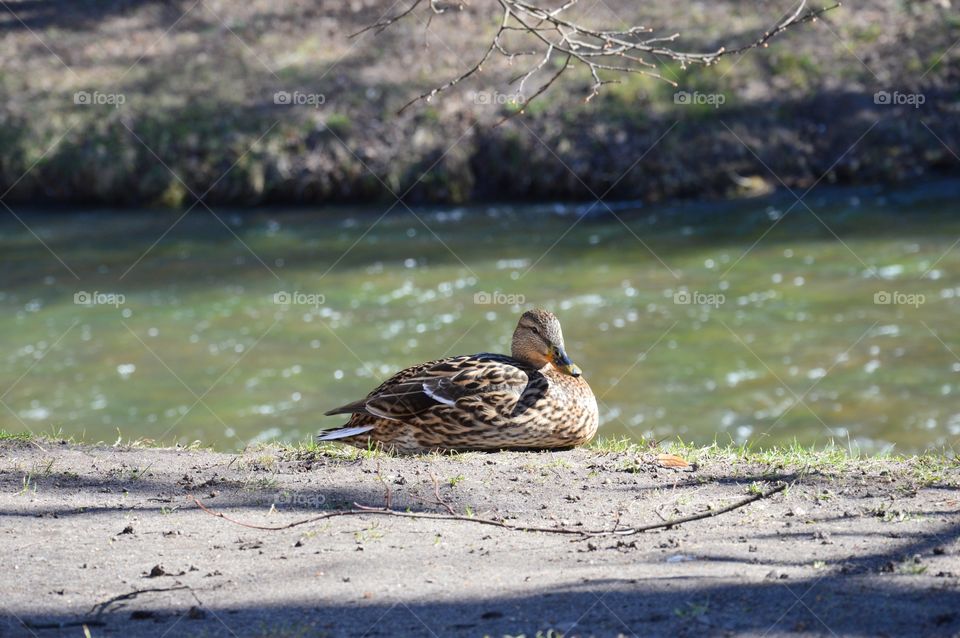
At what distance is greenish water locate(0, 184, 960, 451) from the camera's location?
1052cm

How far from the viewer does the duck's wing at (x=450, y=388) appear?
250 inches

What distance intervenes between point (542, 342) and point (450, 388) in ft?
2.46

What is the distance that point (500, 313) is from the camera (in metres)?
13.0

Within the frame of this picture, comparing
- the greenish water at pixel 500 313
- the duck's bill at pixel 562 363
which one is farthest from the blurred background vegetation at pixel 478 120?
the duck's bill at pixel 562 363

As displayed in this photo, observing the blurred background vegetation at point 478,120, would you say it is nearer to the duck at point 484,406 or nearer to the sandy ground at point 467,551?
the duck at point 484,406

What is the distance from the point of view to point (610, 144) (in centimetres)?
1777

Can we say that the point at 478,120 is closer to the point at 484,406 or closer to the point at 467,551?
the point at 484,406

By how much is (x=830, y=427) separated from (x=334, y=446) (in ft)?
16.5

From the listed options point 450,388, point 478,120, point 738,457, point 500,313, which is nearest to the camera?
point 738,457

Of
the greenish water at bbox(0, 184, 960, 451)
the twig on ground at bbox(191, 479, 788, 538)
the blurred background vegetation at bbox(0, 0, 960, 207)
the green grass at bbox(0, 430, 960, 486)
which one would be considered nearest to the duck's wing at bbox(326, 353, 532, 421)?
the green grass at bbox(0, 430, 960, 486)

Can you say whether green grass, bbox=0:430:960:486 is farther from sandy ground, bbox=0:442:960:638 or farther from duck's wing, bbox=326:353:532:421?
duck's wing, bbox=326:353:532:421

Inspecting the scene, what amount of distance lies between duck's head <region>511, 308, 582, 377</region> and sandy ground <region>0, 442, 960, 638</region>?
0.65 meters

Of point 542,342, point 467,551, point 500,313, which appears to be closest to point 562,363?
point 542,342

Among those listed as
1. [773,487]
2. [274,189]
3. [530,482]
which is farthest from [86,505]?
[274,189]
